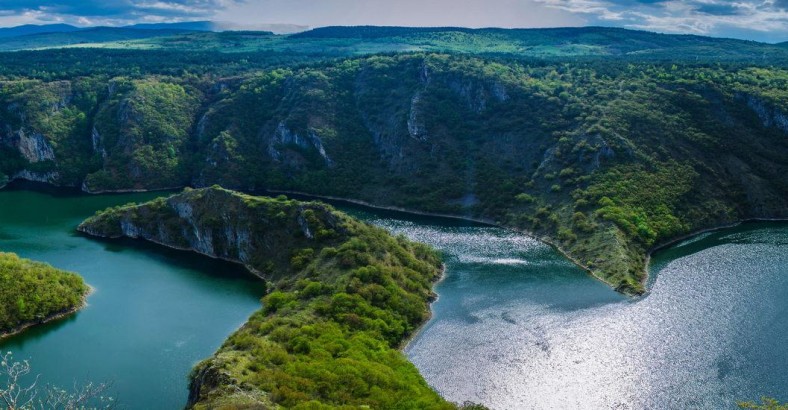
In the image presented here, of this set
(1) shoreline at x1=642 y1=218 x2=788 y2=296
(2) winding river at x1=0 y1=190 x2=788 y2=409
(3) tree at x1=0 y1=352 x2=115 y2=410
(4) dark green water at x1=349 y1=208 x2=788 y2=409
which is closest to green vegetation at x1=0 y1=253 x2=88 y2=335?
(2) winding river at x1=0 y1=190 x2=788 y2=409

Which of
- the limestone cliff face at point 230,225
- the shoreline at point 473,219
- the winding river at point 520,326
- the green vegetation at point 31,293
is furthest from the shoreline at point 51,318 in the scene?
the shoreline at point 473,219

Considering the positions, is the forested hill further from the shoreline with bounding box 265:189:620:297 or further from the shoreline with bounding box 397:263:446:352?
the shoreline with bounding box 397:263:446:352

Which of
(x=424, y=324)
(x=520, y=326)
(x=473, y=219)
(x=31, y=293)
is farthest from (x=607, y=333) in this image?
(x=31, y=293)

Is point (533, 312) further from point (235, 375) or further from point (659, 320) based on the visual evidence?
point (235, 375)

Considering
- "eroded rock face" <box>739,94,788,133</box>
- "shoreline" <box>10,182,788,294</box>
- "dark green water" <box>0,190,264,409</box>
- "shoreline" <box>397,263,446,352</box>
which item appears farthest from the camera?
"eroded rock face" <box>739,94,788,133</box>

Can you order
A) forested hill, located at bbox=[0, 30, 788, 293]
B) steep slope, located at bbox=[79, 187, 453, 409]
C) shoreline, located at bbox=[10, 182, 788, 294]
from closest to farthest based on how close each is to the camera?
steep slope, located at bbox=[79, 187, 453, 409] < shoreline, located at bbox=[10, 182, 788, 294] < forested hill, located at bbox=[0, 30, 788, 293]

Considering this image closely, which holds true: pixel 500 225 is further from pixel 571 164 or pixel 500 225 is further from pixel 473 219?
pixel 571 164

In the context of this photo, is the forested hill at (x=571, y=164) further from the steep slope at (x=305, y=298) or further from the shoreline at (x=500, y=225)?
the steep slope at (x=305, y=298)
